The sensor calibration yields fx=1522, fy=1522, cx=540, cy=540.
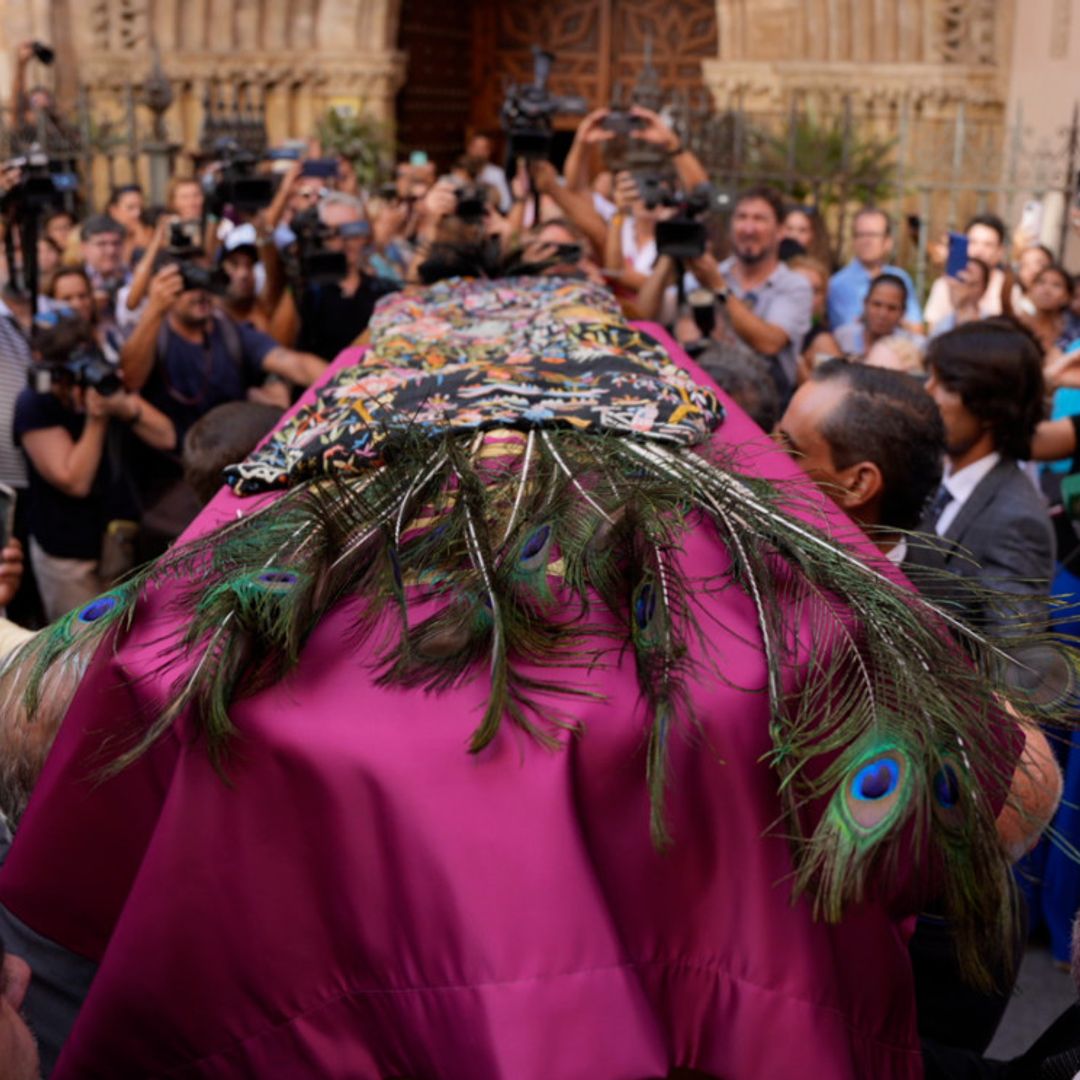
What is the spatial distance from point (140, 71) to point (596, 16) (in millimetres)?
4272

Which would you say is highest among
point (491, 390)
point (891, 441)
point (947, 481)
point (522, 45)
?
point (522, 45)

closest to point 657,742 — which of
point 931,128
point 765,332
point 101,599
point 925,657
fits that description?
point 925,657

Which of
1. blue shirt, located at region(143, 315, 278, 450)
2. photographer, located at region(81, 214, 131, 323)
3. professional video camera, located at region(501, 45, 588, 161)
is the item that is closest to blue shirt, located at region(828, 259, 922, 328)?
professional video camera, located at region(501, 45, 588, 161)

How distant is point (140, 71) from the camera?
43.6 ft

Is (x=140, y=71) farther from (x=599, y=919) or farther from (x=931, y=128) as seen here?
(x=599, y=919)

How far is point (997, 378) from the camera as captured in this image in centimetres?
316

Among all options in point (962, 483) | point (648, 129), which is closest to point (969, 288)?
point (648, 129)

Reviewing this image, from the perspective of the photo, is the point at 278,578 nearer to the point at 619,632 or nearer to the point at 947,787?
the point at 619,632

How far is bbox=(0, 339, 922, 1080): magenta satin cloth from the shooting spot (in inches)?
60.9

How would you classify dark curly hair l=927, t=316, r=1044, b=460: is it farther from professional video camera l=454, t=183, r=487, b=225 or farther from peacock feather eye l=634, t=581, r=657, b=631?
professional video camera l=454, t=183, r=487, b=225

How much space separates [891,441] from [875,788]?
119 cm

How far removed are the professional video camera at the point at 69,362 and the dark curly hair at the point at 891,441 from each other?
242cm

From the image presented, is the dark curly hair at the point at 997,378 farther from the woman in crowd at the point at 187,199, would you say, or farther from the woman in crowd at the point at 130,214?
the woman in crowd at the point at 130,214

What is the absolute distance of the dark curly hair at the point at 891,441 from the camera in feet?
8.52
